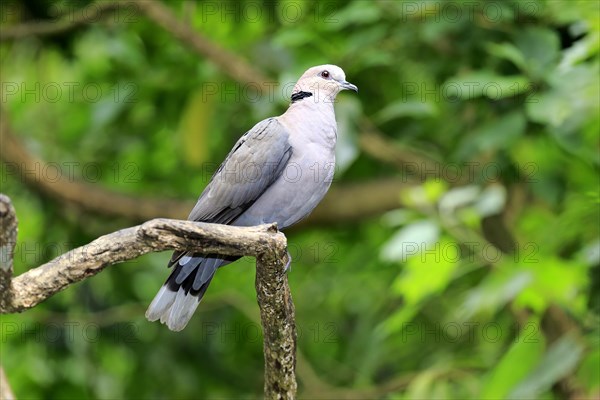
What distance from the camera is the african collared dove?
409 cm

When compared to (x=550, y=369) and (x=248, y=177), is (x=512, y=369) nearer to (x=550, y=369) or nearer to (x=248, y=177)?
(x=550, y=369)

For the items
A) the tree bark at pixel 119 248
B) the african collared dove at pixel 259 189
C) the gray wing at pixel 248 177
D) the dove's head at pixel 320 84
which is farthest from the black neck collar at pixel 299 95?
the tree bark at pixel 119 248

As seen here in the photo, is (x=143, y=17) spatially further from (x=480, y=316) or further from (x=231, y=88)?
(x=480, y=316)

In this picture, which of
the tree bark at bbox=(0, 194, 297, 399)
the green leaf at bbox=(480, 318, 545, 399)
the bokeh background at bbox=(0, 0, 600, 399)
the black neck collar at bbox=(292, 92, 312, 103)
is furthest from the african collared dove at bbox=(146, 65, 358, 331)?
the green leaf at bbox=(480, 318, 545, 399)

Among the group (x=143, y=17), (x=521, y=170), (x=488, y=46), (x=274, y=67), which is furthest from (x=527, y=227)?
(x=143, y=17)

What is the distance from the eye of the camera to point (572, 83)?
453 cm

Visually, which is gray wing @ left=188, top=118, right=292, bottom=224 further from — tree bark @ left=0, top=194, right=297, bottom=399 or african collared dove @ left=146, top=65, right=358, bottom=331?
tree bark @ left=0, top=194, right=297, bottom=399

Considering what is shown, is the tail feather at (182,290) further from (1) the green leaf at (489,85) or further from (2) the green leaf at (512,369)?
(1) the green leaf at (489,85)

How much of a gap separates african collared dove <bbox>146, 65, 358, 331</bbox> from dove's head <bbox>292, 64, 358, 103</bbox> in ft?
1.37

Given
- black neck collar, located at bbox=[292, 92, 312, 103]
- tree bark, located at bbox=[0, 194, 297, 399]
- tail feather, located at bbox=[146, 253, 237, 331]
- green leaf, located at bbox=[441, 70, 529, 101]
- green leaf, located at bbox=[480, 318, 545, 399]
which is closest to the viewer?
tree bark, located at bbox=[0, 194, 297, 399]

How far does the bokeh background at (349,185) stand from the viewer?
4.56m

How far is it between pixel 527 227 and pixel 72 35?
341cm

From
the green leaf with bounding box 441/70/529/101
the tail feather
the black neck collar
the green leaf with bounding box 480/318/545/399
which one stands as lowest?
the green leaf with bounding box 480/318/545/399

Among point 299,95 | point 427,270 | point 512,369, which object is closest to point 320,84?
point 299,95
